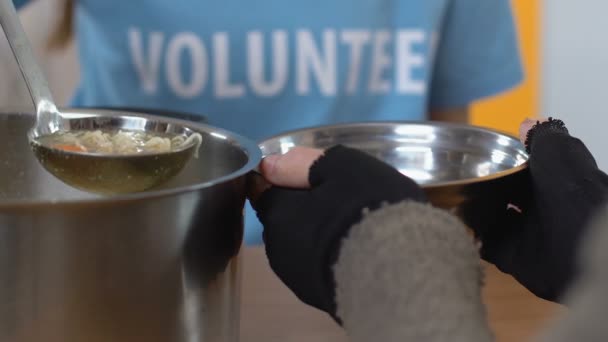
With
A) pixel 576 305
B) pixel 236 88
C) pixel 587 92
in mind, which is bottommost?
pixel 587 92

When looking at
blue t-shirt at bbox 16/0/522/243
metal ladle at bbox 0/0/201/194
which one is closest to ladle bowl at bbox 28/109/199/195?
metal ladle at bbox 0/0/201/194

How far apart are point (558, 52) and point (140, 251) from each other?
1.46 m

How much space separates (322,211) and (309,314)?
0.21 meters

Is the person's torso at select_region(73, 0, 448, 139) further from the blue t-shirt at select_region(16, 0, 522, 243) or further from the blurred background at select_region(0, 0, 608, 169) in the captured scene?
the blurred background at select_region(0, 0, 608, 169)

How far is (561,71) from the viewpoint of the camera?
1702mm

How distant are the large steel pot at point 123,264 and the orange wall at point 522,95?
1.15 m

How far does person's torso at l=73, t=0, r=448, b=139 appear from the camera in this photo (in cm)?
90

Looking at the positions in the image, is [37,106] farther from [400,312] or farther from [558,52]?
[558,52]

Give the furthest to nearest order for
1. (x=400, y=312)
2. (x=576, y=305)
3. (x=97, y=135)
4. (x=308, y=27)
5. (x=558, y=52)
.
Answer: (x=558, y=52)
(x=308, y=27)
(x=97, y=135)
(x=400, y=312)
(x=576, y=305)

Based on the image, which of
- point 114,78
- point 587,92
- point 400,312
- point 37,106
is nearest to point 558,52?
point 587,92

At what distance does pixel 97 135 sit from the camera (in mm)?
544

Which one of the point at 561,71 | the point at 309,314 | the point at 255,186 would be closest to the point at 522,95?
the point at 561,71

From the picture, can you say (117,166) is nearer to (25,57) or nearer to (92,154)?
(92,154)

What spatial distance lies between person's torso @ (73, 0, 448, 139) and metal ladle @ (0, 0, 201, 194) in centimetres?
33
